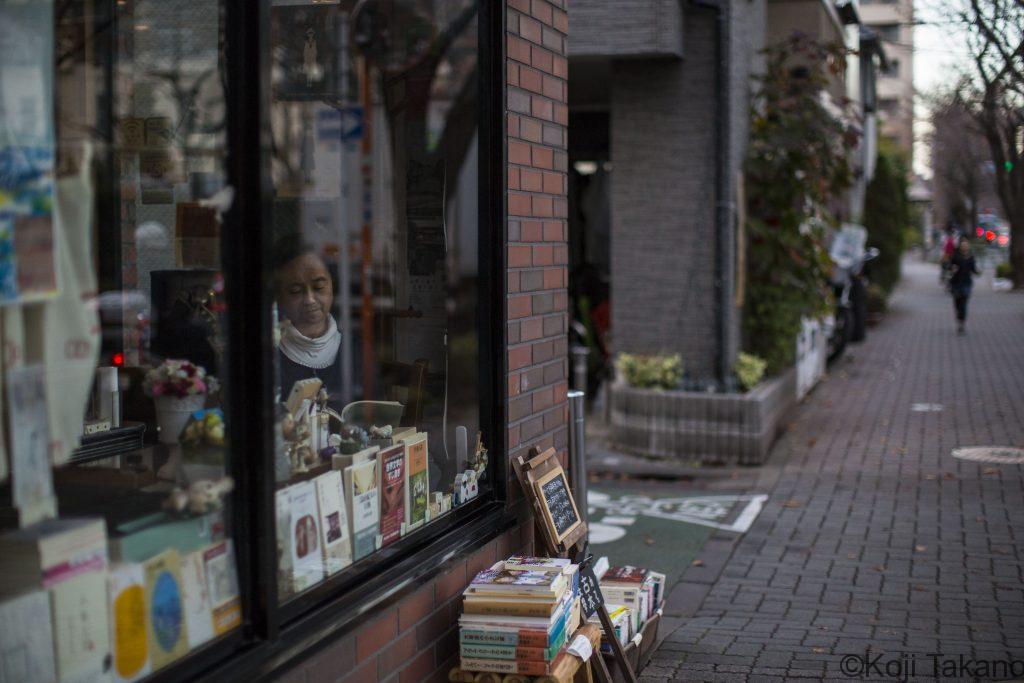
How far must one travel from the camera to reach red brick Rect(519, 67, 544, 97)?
4.42 metres

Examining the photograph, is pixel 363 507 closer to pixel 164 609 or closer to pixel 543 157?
pixel 164 609

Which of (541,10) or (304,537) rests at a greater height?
(541,10)

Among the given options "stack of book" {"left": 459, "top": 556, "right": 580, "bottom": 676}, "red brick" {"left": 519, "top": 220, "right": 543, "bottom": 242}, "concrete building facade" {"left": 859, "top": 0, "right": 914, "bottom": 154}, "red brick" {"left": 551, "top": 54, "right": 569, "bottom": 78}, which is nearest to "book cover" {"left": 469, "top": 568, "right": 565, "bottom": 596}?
"stack of book" {"left": 459, "top": 556, "right": 580, "bottom": 676}

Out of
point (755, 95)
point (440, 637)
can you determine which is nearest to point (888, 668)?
point (440, 637)

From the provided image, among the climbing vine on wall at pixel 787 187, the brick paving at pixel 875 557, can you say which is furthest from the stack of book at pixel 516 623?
the climbing vine on wall at pixel 787 187

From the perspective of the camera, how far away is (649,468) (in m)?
9.30

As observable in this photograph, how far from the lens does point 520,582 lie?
376 centimetres

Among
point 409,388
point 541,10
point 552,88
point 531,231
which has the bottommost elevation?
point 409,388

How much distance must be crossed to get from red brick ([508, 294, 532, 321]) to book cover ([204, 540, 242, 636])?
1758mm

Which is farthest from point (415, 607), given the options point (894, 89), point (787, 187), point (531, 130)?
point (894, 89)

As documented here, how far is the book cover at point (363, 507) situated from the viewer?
11.4 feet

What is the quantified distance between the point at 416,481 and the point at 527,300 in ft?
3.09

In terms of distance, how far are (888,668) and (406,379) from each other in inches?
94.1

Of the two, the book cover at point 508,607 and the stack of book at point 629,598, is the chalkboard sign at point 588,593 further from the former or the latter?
the book cover at point 508,607
